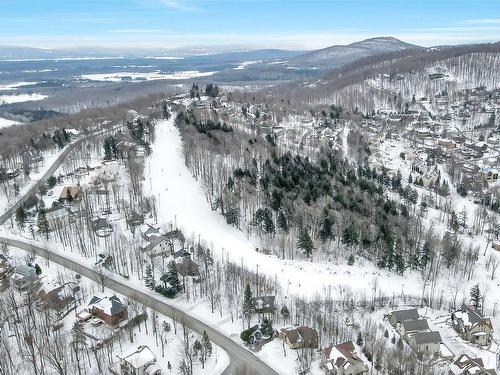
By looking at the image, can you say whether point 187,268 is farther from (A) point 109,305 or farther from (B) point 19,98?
(B) point 19,98

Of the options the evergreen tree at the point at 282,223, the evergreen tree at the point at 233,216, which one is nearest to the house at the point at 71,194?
the evergreen tree at the point at 233,216

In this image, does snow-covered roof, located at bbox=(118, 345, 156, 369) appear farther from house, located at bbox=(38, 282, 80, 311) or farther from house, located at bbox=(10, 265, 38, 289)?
house, located at bbox=(10, 265, 38, 289)

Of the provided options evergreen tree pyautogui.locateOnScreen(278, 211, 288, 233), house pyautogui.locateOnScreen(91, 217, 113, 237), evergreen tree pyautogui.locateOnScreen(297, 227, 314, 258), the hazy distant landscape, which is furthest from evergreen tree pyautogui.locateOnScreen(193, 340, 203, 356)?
evergreen tree pyautogui.locateOnScreen(278, 211, 288, 233)

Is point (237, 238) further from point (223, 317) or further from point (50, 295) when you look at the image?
point (50, 295)

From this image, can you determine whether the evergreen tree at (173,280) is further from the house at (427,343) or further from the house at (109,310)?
the house at (427,343)

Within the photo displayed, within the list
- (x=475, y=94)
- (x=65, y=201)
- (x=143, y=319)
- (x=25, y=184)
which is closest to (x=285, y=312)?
(x=143, y=319)

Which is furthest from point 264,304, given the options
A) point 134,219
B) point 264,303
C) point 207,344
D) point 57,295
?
point 134,219
